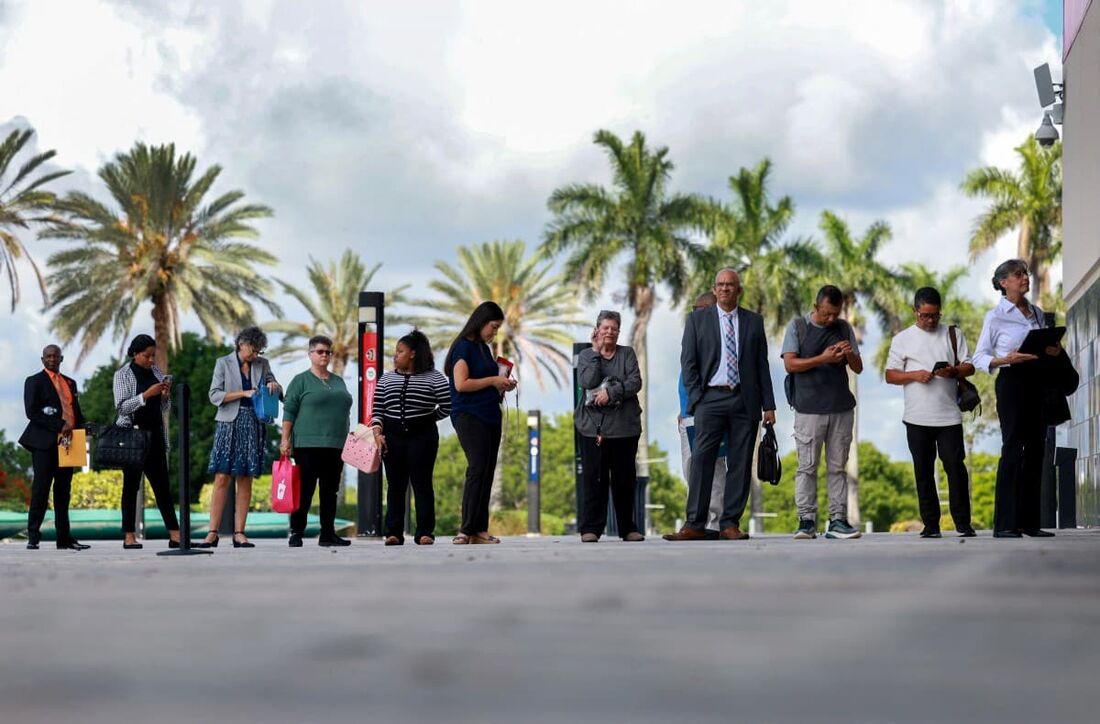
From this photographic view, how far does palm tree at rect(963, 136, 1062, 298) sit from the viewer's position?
174 feet

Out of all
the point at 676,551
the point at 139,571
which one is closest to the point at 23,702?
the point at 139,571

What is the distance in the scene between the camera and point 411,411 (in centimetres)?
1377

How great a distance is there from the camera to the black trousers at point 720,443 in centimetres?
1283

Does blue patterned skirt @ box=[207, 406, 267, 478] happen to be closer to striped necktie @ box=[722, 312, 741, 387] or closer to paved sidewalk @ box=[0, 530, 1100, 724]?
striped necktie @ box=[722, 312, 741, 387]

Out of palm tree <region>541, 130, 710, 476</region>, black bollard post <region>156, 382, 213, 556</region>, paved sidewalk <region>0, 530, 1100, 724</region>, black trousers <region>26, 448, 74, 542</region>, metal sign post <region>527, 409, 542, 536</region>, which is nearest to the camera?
paved sidewalk <region>0, 530, 1100, 724</region>

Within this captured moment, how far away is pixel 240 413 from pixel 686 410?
3369 mm

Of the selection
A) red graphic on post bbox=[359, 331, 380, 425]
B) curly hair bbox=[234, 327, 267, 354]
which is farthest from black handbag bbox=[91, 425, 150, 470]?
red graphic on post bbox=[359, 331, 380, 425]

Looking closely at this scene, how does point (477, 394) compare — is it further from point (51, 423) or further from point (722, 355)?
point (51, 423)

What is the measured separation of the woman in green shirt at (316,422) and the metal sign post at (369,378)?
457 centimetres

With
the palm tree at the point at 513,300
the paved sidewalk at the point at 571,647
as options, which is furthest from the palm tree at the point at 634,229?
the paved sidewalk at the point at 571,647

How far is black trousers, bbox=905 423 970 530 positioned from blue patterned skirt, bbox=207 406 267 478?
189 inches

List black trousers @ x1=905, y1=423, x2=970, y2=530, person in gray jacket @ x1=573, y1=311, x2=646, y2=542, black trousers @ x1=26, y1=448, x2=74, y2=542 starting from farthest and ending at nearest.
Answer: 1. black trousers @ x1=26, y1=448, x2=74, y2=542
2. person in gray jacket @ x1=573, y1=311, x2=646, y2=542
3. black trousers @ x1=905, y1=423, x2=970, y2=530

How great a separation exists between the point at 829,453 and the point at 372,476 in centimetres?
807

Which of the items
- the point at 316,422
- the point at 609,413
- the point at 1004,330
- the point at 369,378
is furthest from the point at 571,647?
the point at 369,378
